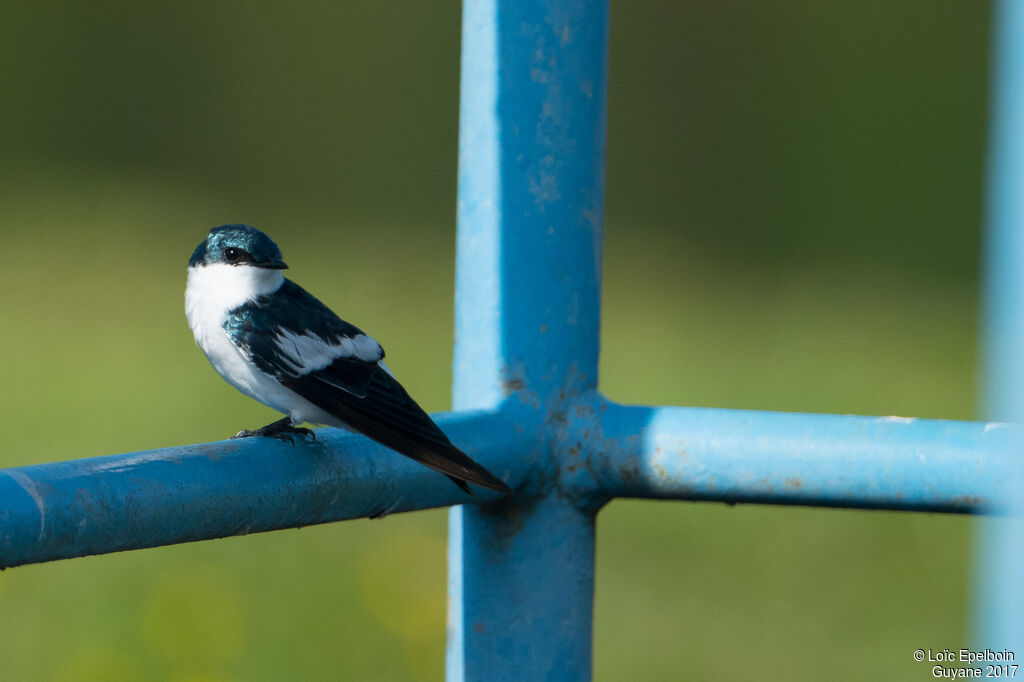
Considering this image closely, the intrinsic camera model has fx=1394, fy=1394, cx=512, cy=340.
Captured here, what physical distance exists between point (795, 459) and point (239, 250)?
376mm

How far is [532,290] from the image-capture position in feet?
2.43

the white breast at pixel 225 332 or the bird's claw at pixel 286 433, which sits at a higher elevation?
the white breast at pixel 225 332

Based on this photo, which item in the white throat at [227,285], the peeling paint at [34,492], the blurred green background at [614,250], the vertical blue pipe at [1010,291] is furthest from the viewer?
the blurred green background at [614,250]

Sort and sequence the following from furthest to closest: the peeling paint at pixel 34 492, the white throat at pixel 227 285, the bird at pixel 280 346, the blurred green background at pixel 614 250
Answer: the blurred green background at pixel 614 250
the white throat at pixel 227 285
the bird at pixel 280 346
the peeling paint at pixel 34 492

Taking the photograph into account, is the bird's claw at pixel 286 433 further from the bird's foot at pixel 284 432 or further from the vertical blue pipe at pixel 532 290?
the vertical blue pipe at pixel 532 290

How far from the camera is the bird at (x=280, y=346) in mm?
721

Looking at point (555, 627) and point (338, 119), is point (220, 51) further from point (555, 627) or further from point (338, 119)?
point (555, 627)

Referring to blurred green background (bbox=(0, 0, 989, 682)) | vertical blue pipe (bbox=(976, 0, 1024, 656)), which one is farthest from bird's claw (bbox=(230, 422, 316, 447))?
blurred green background (bbox=(0, 0, 989, 682))

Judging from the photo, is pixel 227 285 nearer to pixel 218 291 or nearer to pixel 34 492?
pixel 218 291

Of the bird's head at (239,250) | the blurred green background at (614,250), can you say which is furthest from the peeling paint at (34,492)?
the blurred green background at (614,250)

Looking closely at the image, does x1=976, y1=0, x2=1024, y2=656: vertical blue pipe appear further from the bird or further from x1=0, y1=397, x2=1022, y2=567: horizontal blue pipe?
the bird

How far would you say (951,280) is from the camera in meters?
2.42

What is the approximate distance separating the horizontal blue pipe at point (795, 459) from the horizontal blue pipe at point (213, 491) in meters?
0.06

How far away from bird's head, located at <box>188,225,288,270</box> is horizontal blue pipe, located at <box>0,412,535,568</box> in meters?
0.21
